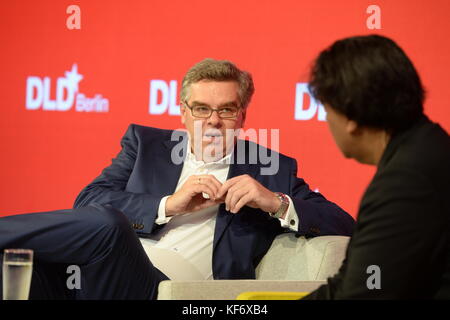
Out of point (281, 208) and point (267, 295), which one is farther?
point (281, 208)

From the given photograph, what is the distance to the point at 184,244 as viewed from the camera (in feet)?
9.50

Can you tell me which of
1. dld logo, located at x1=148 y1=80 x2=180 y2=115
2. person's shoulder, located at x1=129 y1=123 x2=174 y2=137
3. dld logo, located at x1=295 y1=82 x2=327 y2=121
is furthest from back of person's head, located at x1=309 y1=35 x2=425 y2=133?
dld logo, located at x1=148 y1=80 x2=180 y2=115

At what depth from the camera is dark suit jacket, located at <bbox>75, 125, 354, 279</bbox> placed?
9.09 ft

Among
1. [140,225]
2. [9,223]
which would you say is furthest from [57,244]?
[140,225]

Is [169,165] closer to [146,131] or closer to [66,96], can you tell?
[146,131]

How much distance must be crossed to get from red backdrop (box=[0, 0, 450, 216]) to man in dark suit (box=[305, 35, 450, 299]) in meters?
2.29

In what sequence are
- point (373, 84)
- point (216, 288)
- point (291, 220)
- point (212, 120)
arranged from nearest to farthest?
point (373, 84) → point (216, 288) → point (291, 220) → point (212, 120)

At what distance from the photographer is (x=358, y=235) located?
1.54 m

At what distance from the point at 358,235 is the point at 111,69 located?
9.18 ft

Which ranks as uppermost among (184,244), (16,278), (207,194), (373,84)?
(373,84)

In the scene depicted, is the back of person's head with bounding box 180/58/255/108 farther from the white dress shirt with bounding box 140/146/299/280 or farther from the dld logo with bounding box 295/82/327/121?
the dld logo with bounding box 295/82/327/121

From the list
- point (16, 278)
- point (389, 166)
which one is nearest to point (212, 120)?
point (16, 278)

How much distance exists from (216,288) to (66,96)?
2.33 metres

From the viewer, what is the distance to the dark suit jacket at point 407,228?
4.72ft
